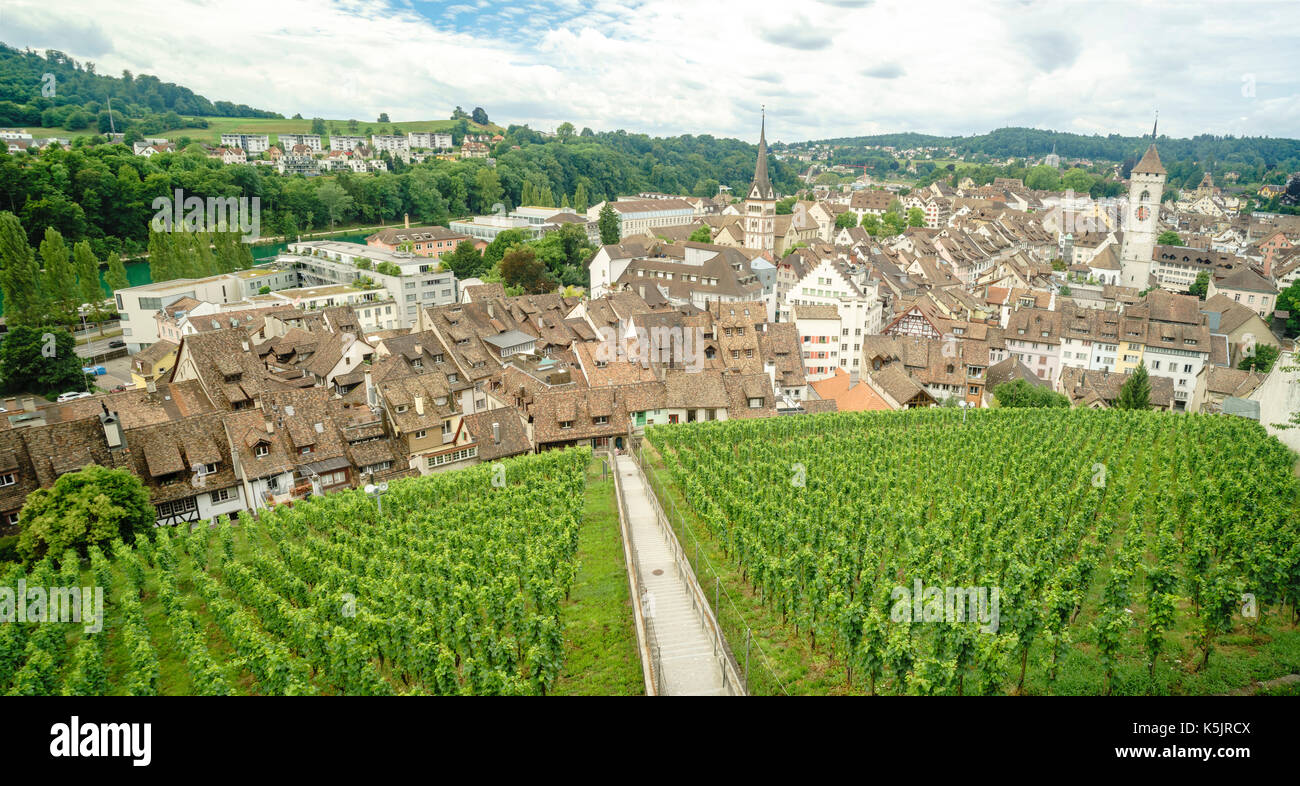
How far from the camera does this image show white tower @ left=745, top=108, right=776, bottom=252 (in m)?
114

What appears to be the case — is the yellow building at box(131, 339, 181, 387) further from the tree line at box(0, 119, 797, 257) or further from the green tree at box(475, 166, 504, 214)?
the green tree at box(475, 166, 504, 214)

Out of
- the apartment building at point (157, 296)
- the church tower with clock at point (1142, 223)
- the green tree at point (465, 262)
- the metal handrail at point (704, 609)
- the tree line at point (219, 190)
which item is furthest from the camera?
the church tower with clock at point (1142, 223)

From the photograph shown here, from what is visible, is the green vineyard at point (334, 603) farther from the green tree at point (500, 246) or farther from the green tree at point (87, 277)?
the green tree at point (500, 246)

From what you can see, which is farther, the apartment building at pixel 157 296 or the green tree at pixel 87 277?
the green tree at pixel 87 277

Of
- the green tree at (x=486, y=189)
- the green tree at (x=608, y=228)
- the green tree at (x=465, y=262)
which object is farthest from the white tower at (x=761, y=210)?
the green tree at (x=486, y=189)

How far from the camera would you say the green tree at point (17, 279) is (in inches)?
3007

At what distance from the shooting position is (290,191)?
458ft

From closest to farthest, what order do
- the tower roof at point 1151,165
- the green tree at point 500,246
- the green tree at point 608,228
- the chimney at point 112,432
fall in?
the chimney at point 112,432 → the green tree at point 500,246 → the tower roof at point 1151,165 → the green tree at point 608,228

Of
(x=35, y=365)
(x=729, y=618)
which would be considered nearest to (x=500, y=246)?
(x=35, y=365)

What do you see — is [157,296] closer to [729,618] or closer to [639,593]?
[639,593]

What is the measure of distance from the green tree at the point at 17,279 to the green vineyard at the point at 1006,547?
73.5 m

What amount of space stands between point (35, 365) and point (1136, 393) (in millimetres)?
101810

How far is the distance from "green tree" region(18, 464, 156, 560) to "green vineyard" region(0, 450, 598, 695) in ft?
4.08

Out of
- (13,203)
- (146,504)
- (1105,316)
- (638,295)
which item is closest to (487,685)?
(146,504)
